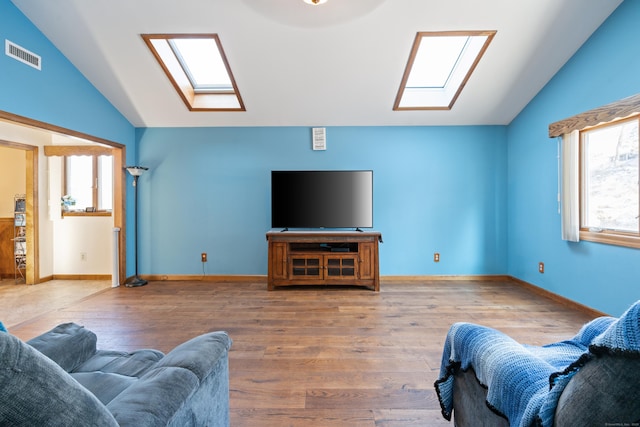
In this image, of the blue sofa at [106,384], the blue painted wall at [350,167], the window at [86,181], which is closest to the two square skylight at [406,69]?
→ the blue painted wall at [350,167]

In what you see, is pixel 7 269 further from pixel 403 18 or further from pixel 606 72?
pixel 606 72

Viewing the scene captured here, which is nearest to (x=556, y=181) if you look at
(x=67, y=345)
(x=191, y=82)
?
(x=67, y=345)

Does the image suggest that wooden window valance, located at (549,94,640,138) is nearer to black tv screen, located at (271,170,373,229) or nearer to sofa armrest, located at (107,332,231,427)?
black tv screen, located at (271,170,373,229)

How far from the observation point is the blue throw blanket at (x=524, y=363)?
22.9 inches

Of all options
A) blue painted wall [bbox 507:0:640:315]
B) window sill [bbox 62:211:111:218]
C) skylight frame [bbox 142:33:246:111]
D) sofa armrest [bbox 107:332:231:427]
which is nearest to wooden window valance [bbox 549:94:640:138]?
blue painted wall [bbox 507:0:640:315]

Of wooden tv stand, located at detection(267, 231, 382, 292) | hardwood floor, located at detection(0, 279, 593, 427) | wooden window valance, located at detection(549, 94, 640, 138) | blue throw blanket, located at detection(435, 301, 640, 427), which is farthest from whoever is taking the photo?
wooden tv stand, located at detection(267, 231, 382, 292)

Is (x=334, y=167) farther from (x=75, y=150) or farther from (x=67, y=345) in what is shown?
(x=75, y=150)

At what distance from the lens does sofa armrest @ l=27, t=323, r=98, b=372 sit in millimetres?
1163

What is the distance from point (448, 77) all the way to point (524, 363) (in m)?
3.91

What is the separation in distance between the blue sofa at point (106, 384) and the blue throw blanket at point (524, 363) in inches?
36.9

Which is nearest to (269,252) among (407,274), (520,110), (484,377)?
(407,274)

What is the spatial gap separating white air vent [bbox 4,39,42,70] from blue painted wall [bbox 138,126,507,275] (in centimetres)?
149

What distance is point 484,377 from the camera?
3.33 ft

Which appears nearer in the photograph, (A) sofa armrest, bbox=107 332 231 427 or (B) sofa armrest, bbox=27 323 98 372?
(A) sofa armrest, bbox=107 332 231 427
